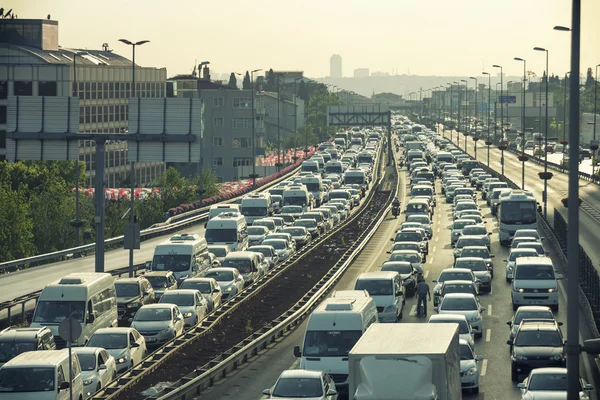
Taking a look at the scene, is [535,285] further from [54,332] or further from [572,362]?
[572,362]

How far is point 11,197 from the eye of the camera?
78.1 m

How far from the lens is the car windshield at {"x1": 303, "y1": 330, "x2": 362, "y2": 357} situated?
29.3 m

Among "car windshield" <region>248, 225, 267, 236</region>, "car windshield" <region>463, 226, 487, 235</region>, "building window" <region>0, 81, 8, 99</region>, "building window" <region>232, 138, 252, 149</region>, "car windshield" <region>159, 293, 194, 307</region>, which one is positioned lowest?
"car windshield" <region>159, 293, 194, 307</region>

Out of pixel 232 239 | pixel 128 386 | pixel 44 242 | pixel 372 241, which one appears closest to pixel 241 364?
pixel 128 386

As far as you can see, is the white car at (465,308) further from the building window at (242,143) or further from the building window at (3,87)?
the building window at (242,143)

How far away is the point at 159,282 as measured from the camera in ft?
147

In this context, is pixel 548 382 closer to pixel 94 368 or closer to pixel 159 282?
pixel 94 368

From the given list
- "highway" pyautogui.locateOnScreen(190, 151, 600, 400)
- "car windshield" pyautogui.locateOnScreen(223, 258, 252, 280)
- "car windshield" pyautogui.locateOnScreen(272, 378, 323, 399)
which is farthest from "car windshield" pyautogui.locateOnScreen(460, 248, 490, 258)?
"car windshield" pyautogui.locateOnScreen(272, 378, 323, 399)

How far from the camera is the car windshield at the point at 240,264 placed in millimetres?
49406

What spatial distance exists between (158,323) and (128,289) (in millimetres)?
5450

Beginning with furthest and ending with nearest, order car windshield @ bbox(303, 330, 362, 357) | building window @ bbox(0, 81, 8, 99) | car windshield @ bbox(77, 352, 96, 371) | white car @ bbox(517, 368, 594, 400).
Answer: building window @ bbox(0, 81, 8, 99)
car windshield @ bbox(77, 352, 96, 371)
car windshield @ bbox(303, 330, 362, 357)
white car @ bbox(517, 368, 594, 400)

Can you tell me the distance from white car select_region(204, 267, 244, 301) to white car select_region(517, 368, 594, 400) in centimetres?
2083

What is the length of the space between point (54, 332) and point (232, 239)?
23.0 meters

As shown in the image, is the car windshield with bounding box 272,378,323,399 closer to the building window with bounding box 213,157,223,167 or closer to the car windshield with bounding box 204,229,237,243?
the car windshield with bounding box 204,229,237,243
